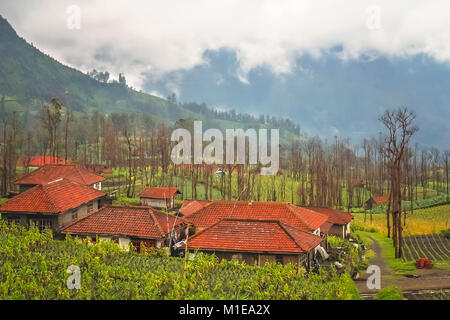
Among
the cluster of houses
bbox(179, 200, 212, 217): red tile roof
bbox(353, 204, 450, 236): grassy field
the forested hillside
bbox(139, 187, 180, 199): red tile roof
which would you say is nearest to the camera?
the forested hillside

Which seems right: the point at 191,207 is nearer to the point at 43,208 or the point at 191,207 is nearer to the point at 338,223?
the point at 43,208

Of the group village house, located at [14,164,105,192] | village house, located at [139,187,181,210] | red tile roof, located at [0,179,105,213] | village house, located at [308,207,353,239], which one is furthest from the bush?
village house, located at [139,187,181,210]

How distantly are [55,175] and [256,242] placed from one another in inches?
1112

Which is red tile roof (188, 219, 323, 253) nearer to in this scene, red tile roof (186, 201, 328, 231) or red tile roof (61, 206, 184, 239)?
red tile roof (61, 206, 184, 239)

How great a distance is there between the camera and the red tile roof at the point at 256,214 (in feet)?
114

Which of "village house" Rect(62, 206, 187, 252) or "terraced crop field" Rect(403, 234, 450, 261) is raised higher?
"village house" Rect(62, 206, 187, 252)

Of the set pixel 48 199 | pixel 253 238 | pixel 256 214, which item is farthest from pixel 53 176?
pixel 253 238

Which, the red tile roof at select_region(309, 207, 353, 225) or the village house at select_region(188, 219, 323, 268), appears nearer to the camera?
the village house at select_region(188, 219, 323, 268)

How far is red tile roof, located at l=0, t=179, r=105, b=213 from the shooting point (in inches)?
1363

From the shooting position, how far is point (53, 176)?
46469 millimetres

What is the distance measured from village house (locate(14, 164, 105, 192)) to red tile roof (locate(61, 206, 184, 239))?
13630 millimetres

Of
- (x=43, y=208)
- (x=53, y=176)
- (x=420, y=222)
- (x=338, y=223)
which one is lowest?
(x=420, y=222)

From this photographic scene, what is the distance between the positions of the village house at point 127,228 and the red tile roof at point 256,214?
298 centimetres

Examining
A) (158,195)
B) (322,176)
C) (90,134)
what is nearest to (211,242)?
(158,195)
